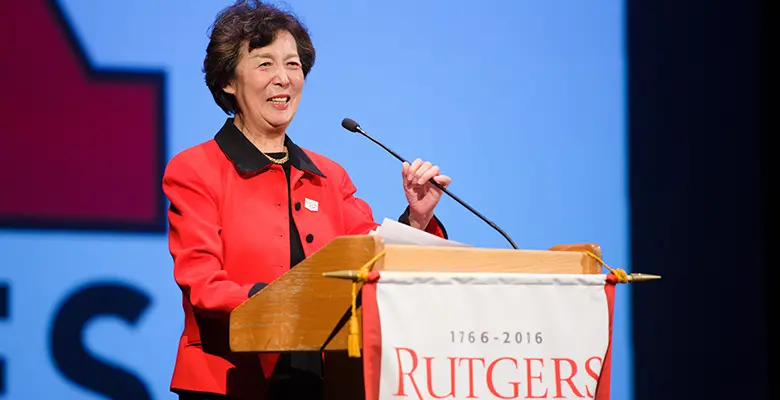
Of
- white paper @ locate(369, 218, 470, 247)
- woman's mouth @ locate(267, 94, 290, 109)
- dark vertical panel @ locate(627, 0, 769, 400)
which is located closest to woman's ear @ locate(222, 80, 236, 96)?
woman's mouth @ locate(267, 94, 290, 109)

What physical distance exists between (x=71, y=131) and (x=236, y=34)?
39.9 inches

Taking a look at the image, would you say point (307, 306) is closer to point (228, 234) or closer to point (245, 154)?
point (228, 234)

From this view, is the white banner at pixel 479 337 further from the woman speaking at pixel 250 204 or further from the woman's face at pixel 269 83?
the woman's face at pixel 269 83

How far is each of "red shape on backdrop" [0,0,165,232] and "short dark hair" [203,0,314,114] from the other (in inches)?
30.5

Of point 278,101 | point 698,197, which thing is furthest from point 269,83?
point 698,197

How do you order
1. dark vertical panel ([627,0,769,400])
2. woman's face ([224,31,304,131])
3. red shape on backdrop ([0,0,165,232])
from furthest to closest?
dark vertical panel ([627,0,769,400]), red shape on backdrop ([0,0,165,232]), woman's face ([224,31,304,131])

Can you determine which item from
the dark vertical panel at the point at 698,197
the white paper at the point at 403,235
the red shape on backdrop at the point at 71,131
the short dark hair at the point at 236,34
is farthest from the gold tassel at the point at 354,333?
the dark vertical panel at the point at 698,197

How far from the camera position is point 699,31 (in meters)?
3.33

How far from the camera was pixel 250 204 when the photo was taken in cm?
185

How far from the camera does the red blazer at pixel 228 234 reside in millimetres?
1657

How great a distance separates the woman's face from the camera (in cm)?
202

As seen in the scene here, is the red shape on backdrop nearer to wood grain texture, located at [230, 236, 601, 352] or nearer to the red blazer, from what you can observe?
the red blazer

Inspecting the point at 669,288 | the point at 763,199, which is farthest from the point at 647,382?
the point at 763,199

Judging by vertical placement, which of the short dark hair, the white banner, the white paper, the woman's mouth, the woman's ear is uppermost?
the short dark hair
